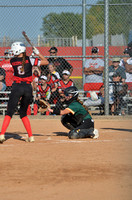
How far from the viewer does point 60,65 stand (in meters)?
13.0

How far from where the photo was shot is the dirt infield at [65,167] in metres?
4.39

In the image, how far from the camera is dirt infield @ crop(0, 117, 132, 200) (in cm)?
439

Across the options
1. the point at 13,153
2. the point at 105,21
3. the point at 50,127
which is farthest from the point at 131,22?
the point at 13,153

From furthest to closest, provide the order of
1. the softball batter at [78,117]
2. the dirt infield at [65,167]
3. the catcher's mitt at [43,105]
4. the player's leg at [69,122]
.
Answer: the player's leg at [69,122], the softball batter at [78,117], the catcher's mitt at [43,105], the dirt infield at [65,167]

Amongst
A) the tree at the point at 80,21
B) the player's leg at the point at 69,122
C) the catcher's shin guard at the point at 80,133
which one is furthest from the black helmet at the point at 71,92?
the tree at the point at 80,21

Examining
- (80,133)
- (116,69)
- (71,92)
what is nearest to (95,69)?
(116,69)

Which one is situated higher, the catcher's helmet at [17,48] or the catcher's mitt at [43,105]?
the catcher's helmet at [17,48]

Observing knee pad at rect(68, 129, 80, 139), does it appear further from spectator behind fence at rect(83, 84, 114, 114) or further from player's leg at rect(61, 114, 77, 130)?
spectator behind fence at rect(83, 84, 114, 114)

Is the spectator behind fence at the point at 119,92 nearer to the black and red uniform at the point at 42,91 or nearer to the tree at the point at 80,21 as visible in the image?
the tree at the point at 80,21

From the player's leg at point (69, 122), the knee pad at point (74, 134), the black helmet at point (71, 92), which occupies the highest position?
the black helmet at point (71, 92)

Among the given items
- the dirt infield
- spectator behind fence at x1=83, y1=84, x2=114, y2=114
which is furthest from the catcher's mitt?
spectator behind fence at x1=83, y1=84, x2=114, y2=114

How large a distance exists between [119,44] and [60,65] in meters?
2.11

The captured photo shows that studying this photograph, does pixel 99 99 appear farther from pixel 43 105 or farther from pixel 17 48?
pixel 17 48

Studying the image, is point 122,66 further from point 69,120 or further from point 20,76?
point 20,76
